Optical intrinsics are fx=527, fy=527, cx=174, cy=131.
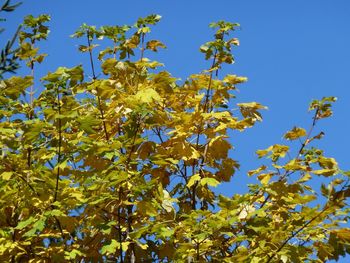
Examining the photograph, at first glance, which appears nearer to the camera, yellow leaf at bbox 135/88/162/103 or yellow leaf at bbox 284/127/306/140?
yellow leaf at bbox 135/88/162/103

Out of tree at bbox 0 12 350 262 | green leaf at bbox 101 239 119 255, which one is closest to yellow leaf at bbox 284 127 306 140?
tree at bbox 0 12 350 262

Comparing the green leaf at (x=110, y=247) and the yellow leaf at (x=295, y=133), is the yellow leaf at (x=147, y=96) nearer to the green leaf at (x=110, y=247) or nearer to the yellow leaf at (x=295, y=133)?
the green leaf at (x=110, y=247)

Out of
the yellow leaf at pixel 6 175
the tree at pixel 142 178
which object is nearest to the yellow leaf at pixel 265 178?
the tree at pixel 142 178

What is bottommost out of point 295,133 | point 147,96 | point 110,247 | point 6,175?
point 110,247

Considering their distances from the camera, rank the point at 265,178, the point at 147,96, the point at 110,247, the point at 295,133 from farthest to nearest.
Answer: the point at 295,133 → the point at 265,178 → the point at 147,96 → the point at 110,247

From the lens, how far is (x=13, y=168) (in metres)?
5.03

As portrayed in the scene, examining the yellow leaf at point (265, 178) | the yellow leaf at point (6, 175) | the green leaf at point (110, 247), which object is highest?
the yellow leaf at point (265, 178)

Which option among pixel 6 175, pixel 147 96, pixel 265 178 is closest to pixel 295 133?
pixel 265 178

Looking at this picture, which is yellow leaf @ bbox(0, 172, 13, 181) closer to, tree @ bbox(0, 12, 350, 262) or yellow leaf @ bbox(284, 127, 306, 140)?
tree @ bbox(0, 12, 350, 262)

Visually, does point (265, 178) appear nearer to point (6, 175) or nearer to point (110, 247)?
point (110, 247)

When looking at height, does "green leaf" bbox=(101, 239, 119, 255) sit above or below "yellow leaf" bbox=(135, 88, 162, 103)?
below

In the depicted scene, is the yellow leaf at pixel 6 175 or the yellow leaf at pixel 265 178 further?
the yellow leaf at pixel 265 178

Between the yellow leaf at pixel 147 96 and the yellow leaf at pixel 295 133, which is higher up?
the yellow leaf at pixel 147 96

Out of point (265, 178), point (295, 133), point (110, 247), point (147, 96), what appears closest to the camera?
point (110, 247)
